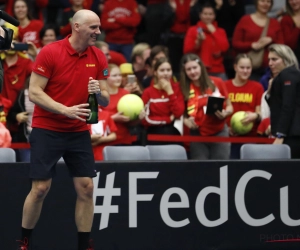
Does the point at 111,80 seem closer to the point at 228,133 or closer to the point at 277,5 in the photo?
the point at 228,133

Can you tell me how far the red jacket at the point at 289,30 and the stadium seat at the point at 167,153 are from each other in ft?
13.5

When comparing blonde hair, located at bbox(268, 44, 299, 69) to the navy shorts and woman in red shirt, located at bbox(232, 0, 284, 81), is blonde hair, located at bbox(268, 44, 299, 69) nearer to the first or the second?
woman in red shirt, located at bbox(232, 0, 284, 81)

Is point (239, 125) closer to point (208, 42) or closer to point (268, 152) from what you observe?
point (268, 152)

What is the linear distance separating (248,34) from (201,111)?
2365 millimetres

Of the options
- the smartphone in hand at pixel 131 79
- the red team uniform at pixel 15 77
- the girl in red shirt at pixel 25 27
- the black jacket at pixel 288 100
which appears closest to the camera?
the black jacket at pixel 288 100

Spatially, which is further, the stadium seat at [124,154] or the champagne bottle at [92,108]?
the stadium seat at [124,154]

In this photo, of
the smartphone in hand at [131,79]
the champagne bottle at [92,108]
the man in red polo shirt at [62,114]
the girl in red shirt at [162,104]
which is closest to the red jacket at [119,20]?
the smartphone in hand at [131,79]

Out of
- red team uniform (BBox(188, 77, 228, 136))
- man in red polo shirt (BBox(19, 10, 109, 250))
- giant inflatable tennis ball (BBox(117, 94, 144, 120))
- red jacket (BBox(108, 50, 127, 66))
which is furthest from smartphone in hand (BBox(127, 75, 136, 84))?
man in red polo shirt (BBox(19, 10, 109, 250))

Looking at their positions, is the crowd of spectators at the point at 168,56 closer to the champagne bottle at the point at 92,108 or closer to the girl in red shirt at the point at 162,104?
the girl in red shirt at the point at 162,104

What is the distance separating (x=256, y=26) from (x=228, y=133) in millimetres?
2383

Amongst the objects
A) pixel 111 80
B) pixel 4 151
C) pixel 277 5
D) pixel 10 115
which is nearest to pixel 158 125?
pixel 111 80

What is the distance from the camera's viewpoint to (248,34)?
12688mm

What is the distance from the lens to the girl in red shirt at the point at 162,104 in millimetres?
10828

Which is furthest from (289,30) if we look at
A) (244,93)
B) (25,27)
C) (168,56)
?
(25,27)
